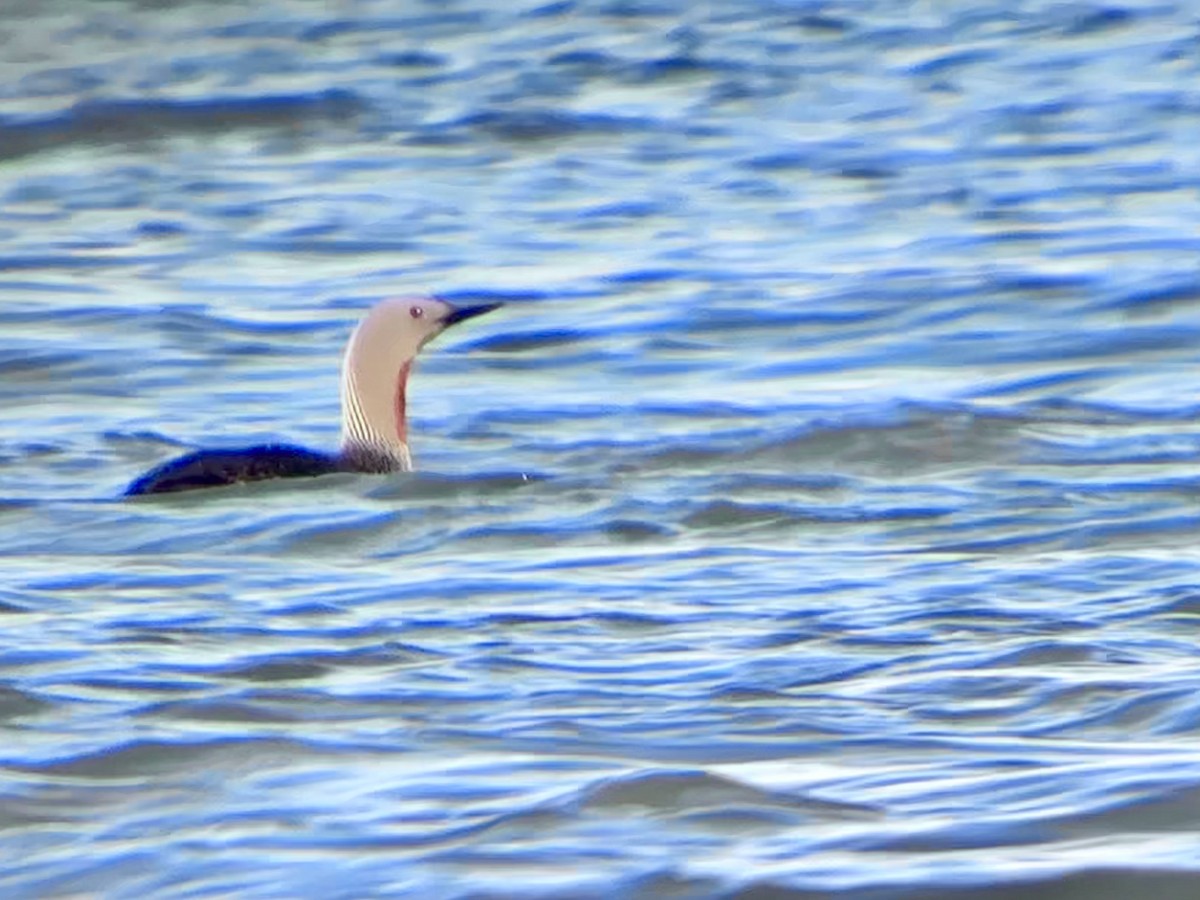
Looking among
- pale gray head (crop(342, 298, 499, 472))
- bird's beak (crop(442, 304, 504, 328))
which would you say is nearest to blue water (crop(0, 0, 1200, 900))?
pale gray head (crop(342, 298, 499, 472))

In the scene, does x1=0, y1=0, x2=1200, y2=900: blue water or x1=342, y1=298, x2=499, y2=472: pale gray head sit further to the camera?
x1=342, y1=298, x2=499, y2=472: pale gray head

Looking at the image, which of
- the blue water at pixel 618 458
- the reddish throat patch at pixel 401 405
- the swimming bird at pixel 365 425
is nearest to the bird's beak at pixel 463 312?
the swimming bird at pixel 365 425

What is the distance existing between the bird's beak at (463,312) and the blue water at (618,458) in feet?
1.47

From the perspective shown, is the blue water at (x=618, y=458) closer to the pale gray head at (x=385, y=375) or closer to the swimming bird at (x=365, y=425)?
the swimming bird at (x=365, y=425)

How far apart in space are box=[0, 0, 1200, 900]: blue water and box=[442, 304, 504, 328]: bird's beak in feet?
1.47

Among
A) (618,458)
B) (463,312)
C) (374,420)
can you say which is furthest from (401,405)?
(618,458)

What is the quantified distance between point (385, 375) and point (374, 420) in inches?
14.5

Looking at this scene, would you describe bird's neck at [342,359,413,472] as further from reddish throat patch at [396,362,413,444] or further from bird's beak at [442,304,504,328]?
bird's beak at [442,304,504,328]

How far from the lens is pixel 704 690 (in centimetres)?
801

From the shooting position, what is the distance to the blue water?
6898 millimetres

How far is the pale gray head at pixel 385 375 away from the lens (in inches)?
451

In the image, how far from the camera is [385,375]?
11.9m

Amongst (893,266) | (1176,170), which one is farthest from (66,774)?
(1176,170)

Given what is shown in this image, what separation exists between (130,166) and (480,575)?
10579 mm
